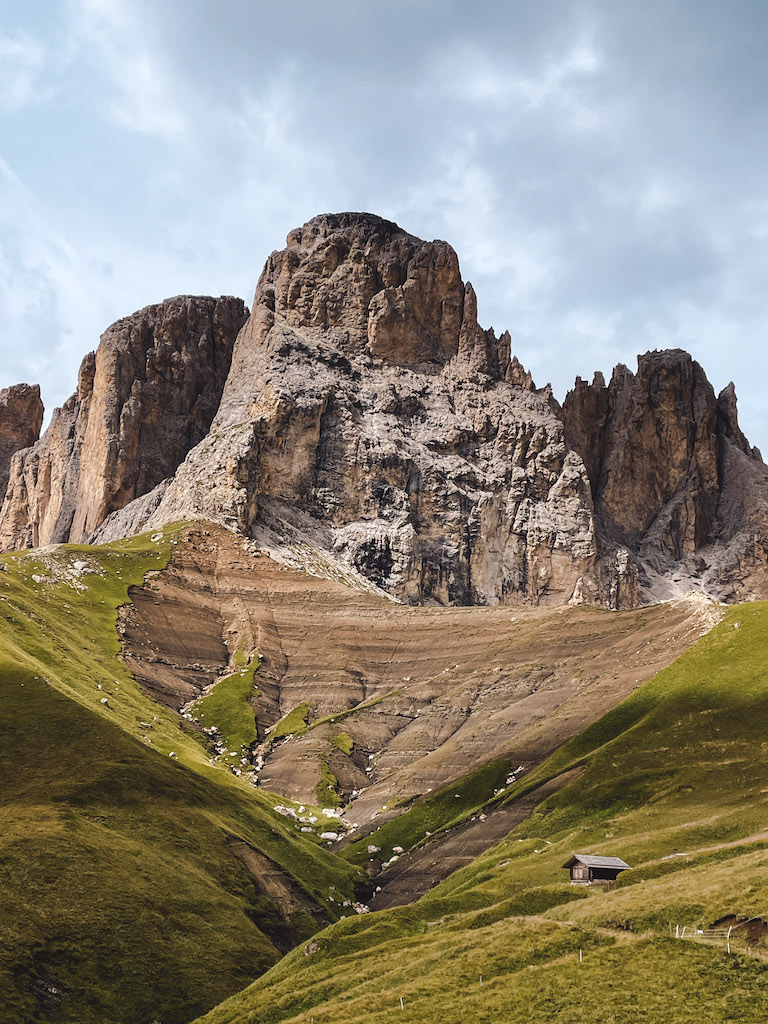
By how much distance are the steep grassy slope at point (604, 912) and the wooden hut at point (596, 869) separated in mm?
1374

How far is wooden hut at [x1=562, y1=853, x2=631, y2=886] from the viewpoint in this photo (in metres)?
67.5

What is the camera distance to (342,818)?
125 metres

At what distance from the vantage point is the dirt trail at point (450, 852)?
97000mm

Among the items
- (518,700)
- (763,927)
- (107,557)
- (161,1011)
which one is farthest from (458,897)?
(107,557)

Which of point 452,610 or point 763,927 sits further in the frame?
point 452,610

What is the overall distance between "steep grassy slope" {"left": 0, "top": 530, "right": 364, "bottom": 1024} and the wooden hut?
2571cm

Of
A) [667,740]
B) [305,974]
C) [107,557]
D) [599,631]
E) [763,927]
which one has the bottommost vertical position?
[305,974]

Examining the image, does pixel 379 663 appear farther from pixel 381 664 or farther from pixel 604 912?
pixel 604 912

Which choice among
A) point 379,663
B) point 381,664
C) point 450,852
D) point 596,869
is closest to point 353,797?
point 450,852

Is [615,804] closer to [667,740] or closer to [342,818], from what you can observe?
[667,740]

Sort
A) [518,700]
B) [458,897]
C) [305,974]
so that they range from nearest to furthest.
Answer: [305,974] < [458,897] < [518,700]

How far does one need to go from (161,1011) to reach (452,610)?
110 m

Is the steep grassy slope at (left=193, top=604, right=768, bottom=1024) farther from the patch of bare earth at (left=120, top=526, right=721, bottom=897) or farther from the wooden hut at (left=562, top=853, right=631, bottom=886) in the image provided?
the patch of bare earth at (left=120, top=526, right=721, bottom=897)

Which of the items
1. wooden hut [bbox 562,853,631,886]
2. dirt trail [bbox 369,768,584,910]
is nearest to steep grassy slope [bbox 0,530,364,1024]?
dirt trail [bbox 369,768,584,910]
